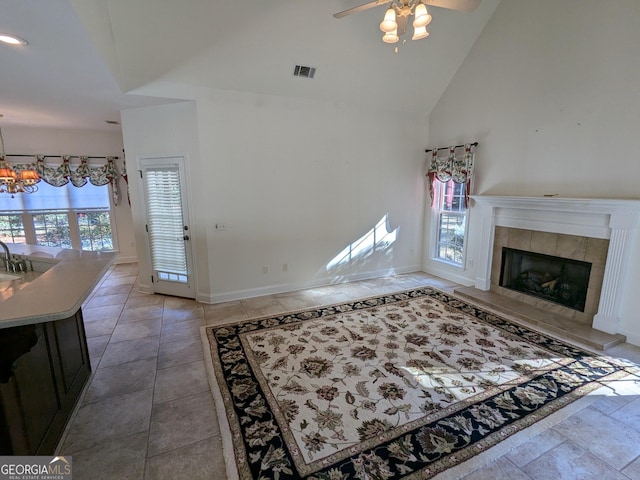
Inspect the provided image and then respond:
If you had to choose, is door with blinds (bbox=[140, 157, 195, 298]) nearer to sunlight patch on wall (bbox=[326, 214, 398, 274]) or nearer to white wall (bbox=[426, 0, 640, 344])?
sunlight patch on wall (bbox=[326, 214, 398, 274])

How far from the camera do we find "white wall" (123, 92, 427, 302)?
13.3ft

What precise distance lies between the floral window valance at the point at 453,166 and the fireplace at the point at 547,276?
3.76 ft

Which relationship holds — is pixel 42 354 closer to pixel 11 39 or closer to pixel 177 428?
pixel 177 428

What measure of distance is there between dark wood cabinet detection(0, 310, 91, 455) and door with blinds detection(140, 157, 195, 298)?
2.00 metres

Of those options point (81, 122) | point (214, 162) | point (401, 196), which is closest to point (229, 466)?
point (214, 162)

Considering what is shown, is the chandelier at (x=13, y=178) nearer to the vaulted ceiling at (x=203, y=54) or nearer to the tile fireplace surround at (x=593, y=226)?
the vaulted ceiling at (x=203, y=54)

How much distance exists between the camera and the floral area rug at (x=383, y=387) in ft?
6.07

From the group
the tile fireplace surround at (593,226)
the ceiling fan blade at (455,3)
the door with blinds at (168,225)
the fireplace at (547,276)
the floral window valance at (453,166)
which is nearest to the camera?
the ceiling fan blade at (455,3)

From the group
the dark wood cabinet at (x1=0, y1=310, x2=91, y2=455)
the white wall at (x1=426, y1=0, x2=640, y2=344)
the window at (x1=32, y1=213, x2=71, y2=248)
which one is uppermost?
the white wall at (x1=426, y1=0, x2=640, y2=344)

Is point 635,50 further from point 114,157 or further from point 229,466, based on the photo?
point 114,157

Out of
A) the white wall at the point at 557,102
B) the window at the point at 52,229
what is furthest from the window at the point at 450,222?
the window at the point at 52,229

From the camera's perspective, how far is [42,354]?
6.20ft

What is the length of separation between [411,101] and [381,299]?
3294 mm

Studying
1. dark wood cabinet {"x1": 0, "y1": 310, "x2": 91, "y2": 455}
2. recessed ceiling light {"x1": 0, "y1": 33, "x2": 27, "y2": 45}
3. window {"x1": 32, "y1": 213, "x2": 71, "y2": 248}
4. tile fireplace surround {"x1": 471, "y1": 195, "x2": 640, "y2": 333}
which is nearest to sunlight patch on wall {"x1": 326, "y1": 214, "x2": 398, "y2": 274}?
tile fireplace surround {"x1": 471, "y1": 195, "x2": 640, "y2": 333}
